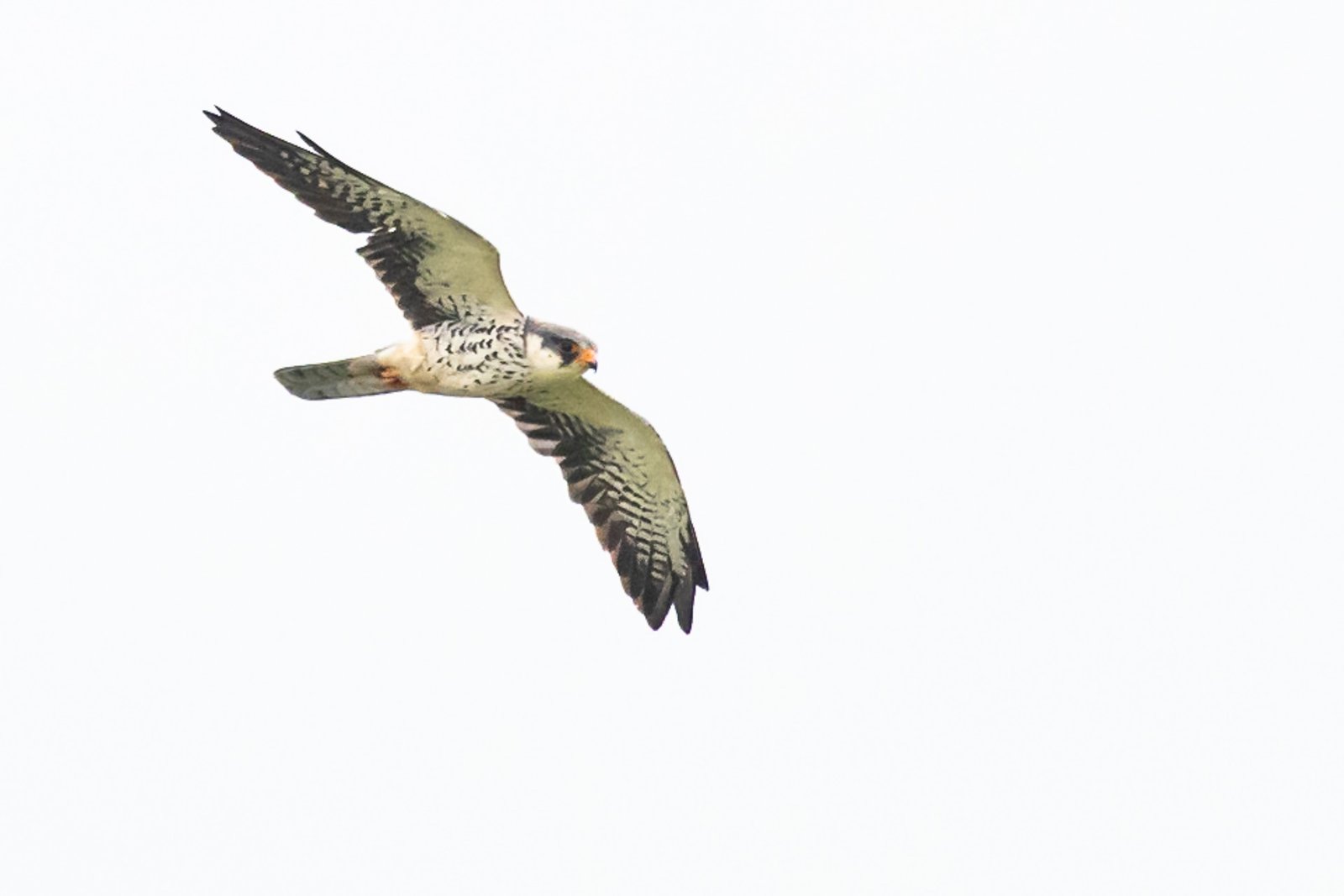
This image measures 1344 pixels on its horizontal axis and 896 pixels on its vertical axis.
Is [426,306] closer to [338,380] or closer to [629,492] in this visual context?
[338,380]

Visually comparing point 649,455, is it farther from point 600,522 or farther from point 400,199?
point 400,199

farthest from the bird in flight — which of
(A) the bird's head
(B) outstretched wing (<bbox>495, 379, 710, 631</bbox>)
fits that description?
(B) outstretched wing (<bbox>495, 379, 710, 631</bbox>)

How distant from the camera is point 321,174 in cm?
1695

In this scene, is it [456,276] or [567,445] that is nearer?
[456,276]

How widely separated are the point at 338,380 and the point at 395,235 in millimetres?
1079

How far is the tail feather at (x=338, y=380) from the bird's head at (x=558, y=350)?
972 mm

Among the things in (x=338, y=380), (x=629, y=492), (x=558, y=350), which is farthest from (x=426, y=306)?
(x=629, y=492)

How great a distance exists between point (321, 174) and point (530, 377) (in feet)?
6.15

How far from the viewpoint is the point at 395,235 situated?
666 inches

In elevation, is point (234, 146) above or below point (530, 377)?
above

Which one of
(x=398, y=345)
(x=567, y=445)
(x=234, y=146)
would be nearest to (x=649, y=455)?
(x=567, y=445)

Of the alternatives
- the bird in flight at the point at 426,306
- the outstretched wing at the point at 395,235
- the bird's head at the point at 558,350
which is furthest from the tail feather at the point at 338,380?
the bird's head at the point at 558,350

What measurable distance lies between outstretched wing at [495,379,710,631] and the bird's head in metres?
1.17

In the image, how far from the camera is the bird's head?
16781 millimetres
